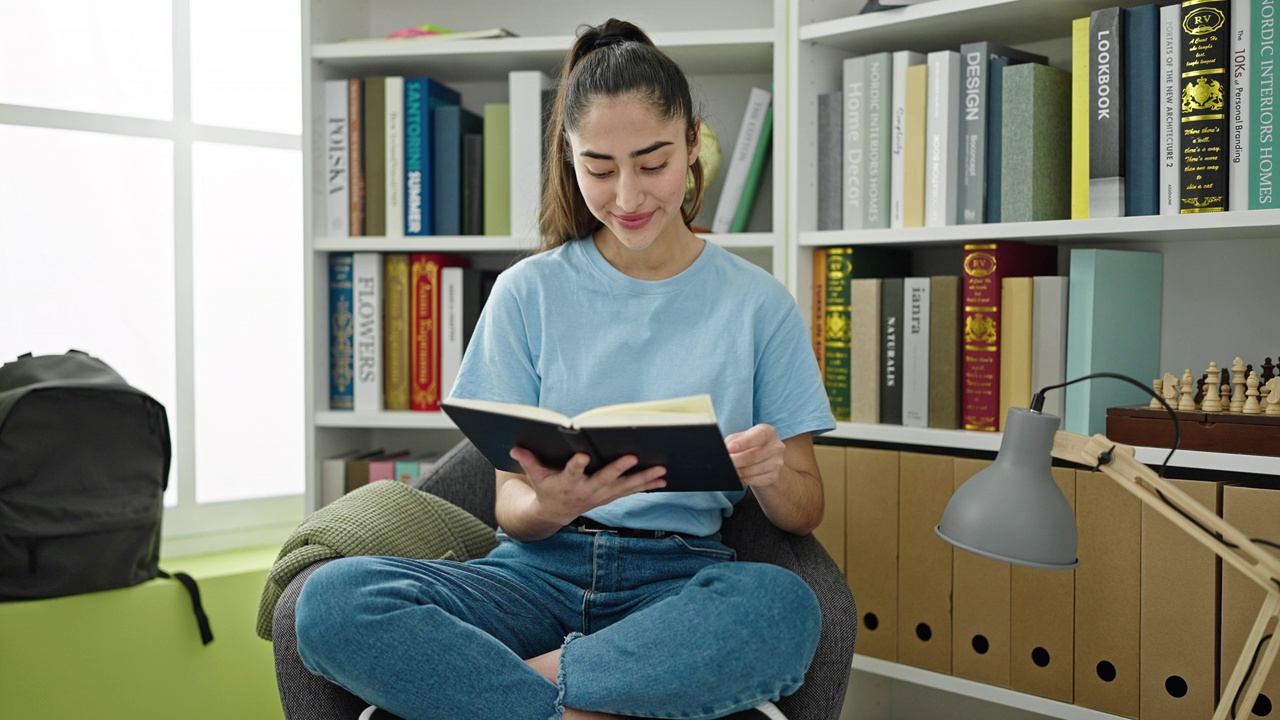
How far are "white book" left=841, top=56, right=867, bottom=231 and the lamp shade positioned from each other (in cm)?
70

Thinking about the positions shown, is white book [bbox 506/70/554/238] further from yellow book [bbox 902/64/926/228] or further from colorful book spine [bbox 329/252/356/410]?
yellow book [bbox 902/64/926/228]

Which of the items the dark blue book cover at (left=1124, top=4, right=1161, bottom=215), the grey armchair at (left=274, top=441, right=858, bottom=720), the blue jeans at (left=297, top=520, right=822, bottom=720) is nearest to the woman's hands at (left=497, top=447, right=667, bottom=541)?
the blue jeans at (left=297, top=520, right=822, bottom=720)

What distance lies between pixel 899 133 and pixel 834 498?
1.95 ft

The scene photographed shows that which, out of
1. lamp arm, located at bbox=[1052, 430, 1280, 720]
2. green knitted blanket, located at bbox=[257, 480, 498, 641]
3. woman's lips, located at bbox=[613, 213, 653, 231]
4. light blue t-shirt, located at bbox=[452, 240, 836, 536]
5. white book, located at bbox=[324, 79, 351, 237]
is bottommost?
green knitted blanket, located at bbox=[257, 480, 498, 641]

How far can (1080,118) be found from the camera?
153 centimetres

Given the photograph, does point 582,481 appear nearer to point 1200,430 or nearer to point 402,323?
point 1200,430

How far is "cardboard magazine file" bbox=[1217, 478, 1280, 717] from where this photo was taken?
1.35 meters

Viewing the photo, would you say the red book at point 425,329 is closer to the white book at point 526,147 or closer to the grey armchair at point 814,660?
the white book at point 526,147

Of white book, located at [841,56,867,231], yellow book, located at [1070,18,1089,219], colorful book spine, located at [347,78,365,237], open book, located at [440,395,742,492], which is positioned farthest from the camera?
colorful book spine, located at [347,78,365,237]

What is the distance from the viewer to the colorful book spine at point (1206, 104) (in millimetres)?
1401

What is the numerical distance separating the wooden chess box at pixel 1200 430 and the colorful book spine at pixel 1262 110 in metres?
0.28

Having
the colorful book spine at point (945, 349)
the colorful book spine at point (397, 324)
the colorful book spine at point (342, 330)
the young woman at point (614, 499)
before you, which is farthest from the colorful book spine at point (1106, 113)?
the colorful book spine at point (342, 330)

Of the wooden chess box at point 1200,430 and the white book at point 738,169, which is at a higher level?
the white book at point 738,169

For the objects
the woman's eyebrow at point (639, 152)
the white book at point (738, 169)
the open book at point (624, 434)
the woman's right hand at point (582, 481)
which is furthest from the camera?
the white book at point (738, 169)
